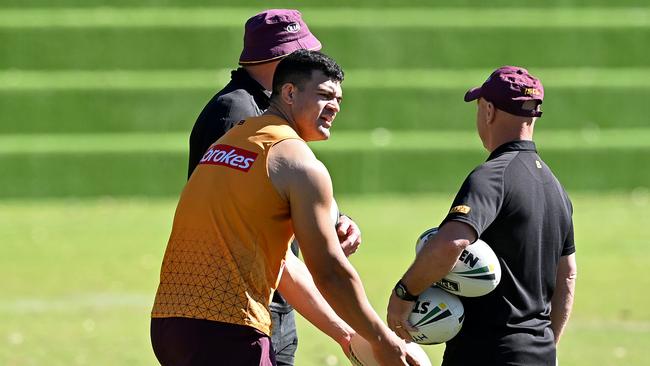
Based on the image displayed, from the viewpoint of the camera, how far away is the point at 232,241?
4.74m

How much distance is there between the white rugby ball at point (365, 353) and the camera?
5281mm

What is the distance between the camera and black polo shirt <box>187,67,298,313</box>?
5.96m

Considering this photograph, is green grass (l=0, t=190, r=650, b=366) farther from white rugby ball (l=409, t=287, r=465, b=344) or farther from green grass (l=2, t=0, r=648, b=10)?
white rugby ball (l=409, t=287, r=465, b=344)

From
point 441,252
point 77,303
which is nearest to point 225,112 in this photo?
point 441,252

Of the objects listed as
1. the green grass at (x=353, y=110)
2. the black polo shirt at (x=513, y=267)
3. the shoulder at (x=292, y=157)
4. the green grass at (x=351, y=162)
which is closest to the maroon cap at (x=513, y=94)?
the black polo shirt at (x=513, y=267)

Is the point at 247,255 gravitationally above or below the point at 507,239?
above

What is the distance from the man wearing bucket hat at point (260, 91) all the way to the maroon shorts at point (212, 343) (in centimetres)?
119

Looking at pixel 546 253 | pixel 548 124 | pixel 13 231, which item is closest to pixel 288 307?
pixel 546 253

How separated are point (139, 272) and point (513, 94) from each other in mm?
8006

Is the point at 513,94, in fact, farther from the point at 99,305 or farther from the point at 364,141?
the point at 364,141

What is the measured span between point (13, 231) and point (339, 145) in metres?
5.20

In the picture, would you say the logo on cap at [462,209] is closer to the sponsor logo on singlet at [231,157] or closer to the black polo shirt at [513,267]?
the black polo shirt at [513,267]

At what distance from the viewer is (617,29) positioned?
20.8 meters

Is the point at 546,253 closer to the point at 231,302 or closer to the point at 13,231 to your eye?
the point at 231,302
